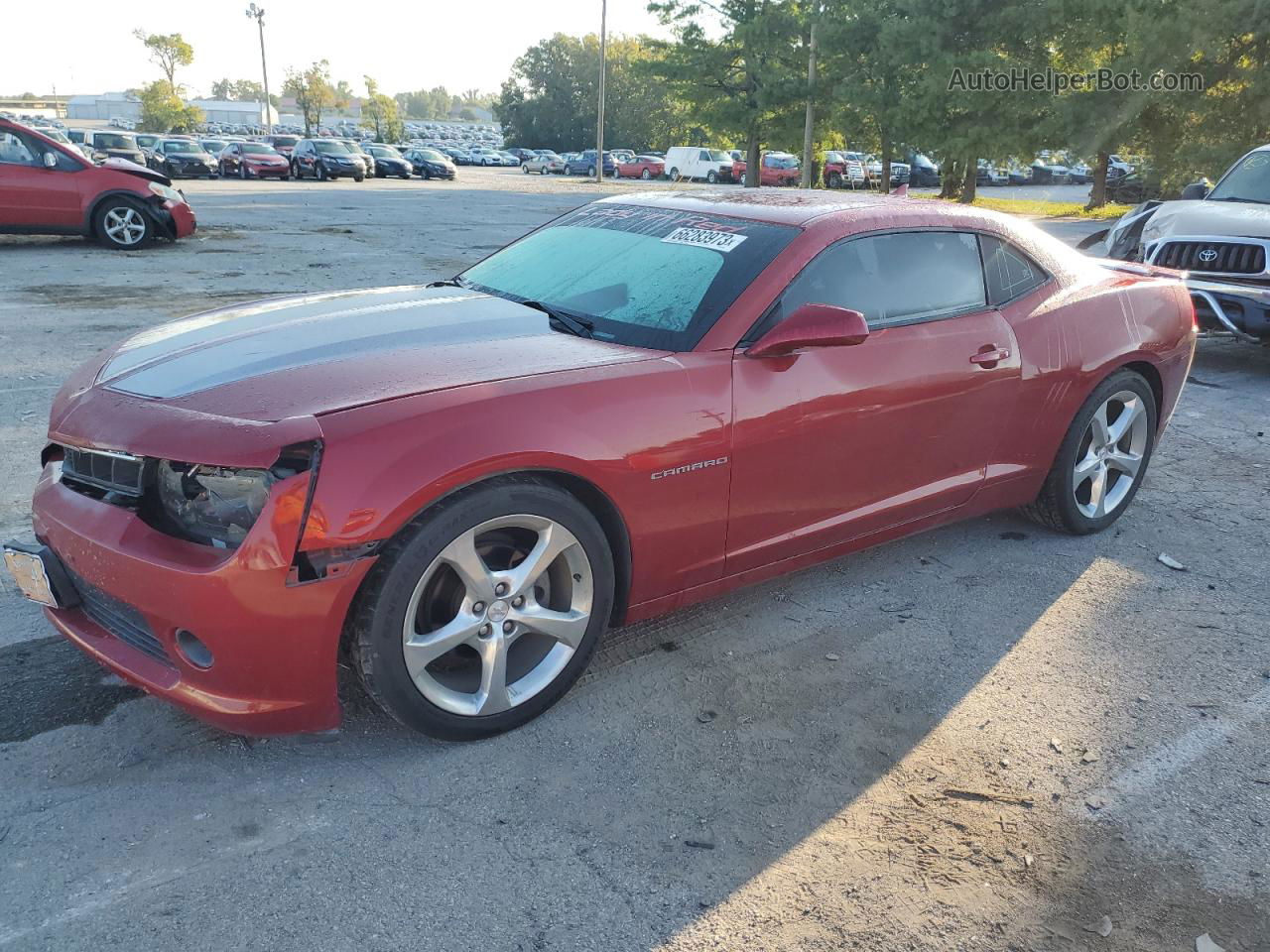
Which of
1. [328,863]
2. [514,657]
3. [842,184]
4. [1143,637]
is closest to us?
[328,863]

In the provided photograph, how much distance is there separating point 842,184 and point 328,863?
156 feet

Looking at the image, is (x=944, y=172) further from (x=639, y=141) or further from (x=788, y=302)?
(x=639, y=141)

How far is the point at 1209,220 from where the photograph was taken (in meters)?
8.16

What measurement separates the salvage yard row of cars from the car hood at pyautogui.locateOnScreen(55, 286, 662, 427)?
2 centimetres

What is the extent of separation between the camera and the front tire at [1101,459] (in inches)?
176

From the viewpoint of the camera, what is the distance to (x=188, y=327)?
141 inches

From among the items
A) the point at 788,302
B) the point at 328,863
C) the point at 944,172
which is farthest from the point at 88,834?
the point at 944,172

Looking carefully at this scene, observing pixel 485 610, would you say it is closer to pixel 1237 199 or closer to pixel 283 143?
pixel 1237 199

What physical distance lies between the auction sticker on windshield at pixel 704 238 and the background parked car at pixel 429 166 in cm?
4114

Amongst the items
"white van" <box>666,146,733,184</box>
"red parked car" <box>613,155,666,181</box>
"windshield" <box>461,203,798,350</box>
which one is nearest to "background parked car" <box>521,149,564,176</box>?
"red parked car" <box>613,155,666,181</box>

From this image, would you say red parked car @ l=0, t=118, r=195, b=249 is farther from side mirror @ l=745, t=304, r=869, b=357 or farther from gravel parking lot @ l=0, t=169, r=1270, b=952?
side mirror @ l=745, t=304, r=869, b=357

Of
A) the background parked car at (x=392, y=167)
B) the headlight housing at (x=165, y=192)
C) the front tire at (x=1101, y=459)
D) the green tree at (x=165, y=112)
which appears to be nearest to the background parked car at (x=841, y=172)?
the background parked car at (x=392, y=167)

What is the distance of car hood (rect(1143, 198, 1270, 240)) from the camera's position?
7852 mm

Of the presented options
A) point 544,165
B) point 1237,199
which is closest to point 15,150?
point 1237,199
